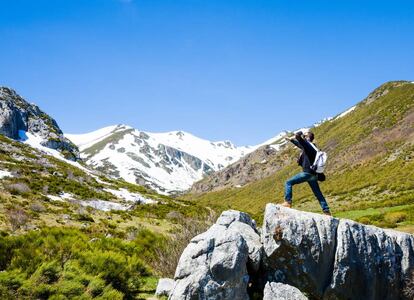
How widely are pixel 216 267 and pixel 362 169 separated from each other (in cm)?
8868

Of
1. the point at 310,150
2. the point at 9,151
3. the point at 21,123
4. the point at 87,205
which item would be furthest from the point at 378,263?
the point at 21,123

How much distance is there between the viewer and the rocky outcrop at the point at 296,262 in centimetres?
1220

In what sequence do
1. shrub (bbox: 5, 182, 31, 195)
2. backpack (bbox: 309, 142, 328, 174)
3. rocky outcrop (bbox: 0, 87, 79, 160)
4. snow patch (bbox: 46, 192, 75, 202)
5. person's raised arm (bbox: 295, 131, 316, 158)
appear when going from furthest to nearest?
rocky outcrop (bbox: 0, 87, 79, 160)
snow patch (bbox: 46, 192, 75, 202)
shrub (bbox: 5, 182, 31, 195)
person's raised arm (bbox: 295, 131, 316, 158)
backpack (bbox: 309, 142, 328, 174)

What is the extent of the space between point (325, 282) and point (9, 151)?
7259cm

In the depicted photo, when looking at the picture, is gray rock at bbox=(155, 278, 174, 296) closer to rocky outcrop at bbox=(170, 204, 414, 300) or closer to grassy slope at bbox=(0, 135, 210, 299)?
grassy slope at bbox=(0, 135, 210, 299)

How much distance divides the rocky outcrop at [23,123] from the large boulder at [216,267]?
96532 mm

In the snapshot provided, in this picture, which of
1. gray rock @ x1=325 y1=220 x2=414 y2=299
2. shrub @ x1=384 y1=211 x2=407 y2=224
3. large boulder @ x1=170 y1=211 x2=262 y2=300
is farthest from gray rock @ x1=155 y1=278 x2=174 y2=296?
shrub @ x1=384 y1=211 x2=407 y2=224

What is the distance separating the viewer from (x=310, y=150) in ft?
45.6

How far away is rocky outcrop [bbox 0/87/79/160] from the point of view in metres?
101

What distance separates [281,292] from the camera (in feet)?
40.8

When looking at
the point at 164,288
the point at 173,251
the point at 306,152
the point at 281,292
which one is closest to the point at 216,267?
the point at 281,292

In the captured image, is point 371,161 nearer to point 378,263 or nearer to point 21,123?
point 378,263

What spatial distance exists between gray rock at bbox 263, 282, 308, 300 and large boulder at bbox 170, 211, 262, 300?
0.71m

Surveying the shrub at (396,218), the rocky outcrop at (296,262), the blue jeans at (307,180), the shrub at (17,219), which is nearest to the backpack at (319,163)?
the blue jeans at (307,180)
